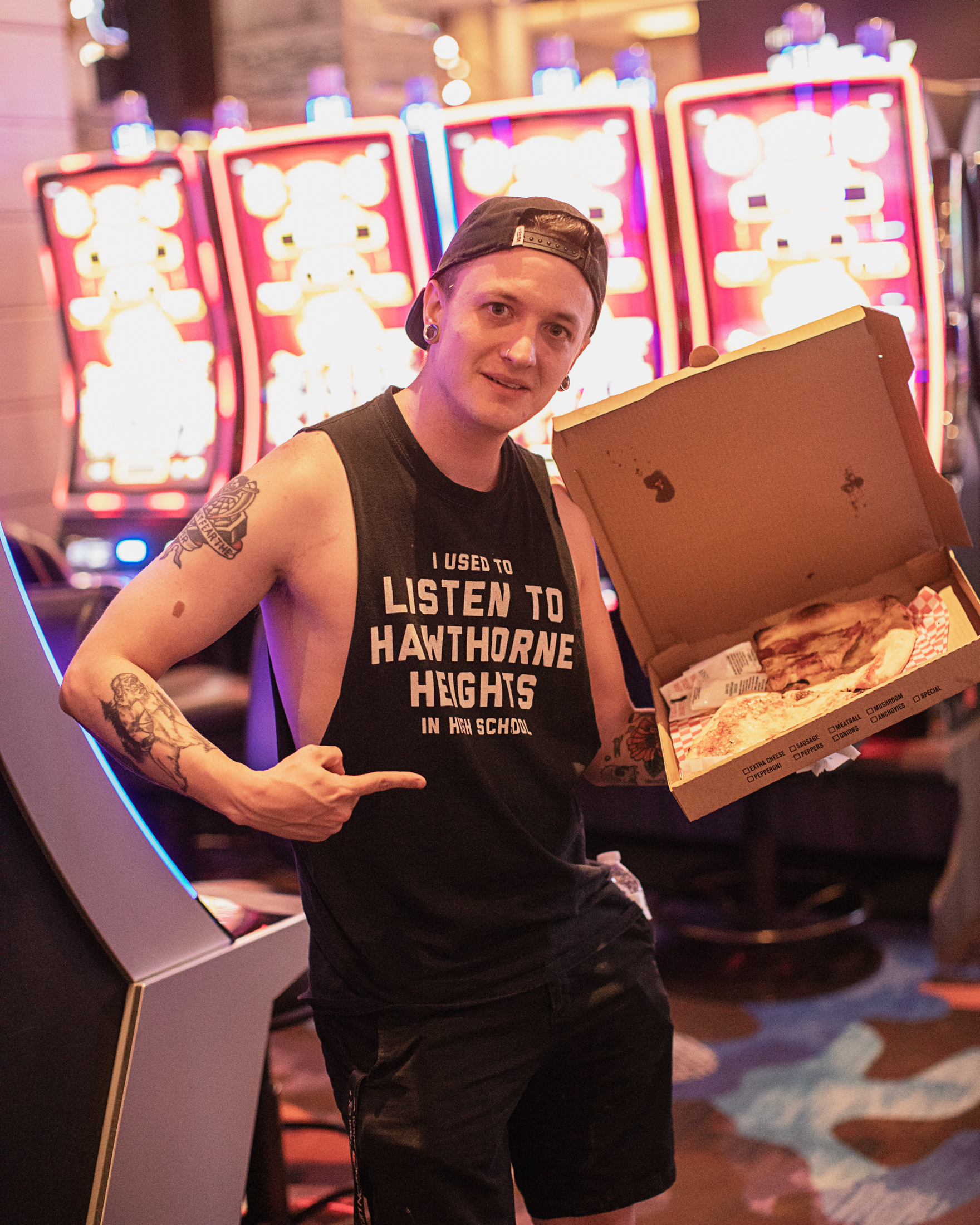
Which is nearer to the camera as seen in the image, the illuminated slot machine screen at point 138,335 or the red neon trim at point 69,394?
the illuminated slot machine screen at point 138,335

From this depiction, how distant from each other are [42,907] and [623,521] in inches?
32.8

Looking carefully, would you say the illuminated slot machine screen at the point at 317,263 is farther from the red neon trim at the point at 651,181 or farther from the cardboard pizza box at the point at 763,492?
the cardboard pizza box at the point at 763,492

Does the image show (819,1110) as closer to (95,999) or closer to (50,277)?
(95,999)

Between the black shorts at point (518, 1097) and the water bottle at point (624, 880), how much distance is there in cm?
5

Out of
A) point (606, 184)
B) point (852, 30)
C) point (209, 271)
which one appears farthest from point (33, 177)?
point (852, 30)

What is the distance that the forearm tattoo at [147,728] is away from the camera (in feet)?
4.17

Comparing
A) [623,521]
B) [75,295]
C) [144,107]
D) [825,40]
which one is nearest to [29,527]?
[75,295]

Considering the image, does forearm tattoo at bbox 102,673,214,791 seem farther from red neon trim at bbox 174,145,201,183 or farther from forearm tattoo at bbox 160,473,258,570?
red neon trim at bbox 174,145,201,183

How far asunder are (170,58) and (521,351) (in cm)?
489

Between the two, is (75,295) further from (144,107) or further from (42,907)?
(42,907)

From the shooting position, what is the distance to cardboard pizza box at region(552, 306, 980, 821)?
60.4 inches

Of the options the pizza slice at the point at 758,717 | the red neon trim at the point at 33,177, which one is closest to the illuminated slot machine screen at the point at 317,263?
the red neon trim at the point at 33,177

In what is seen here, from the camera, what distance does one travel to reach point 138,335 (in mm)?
5020

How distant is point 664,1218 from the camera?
2439 mm
